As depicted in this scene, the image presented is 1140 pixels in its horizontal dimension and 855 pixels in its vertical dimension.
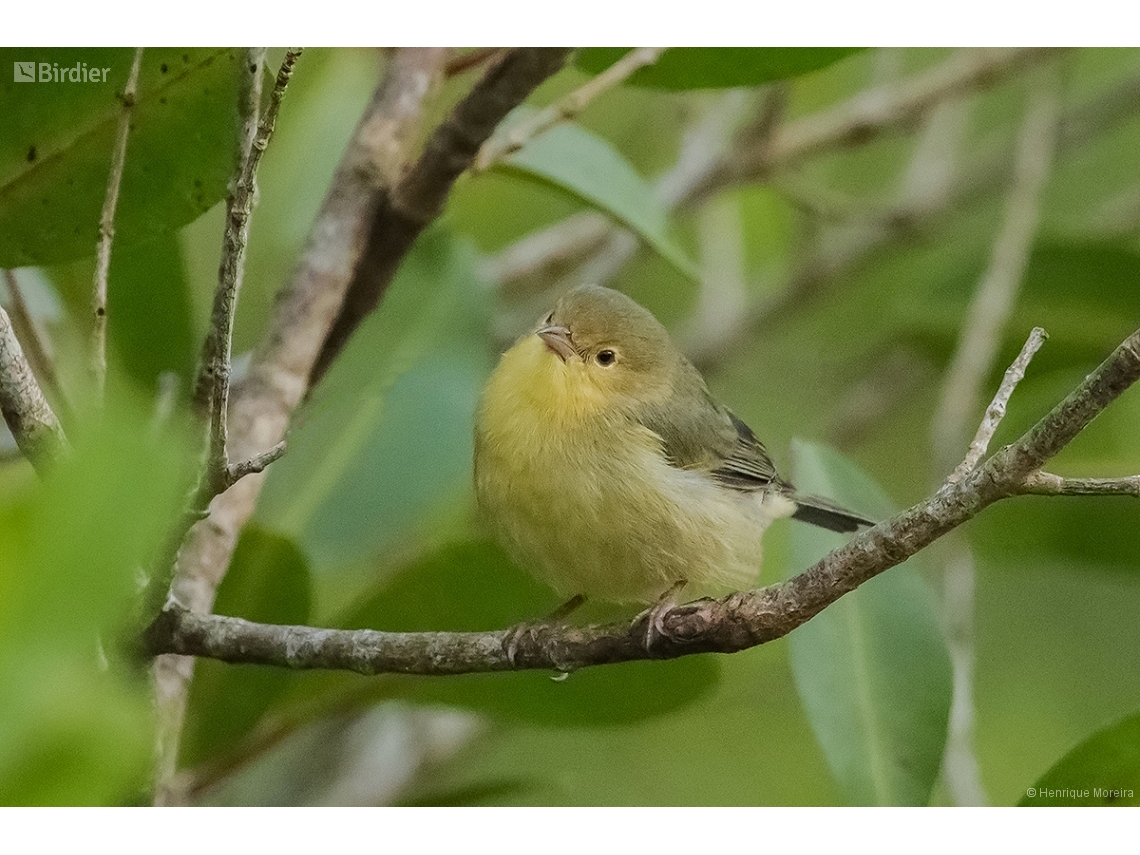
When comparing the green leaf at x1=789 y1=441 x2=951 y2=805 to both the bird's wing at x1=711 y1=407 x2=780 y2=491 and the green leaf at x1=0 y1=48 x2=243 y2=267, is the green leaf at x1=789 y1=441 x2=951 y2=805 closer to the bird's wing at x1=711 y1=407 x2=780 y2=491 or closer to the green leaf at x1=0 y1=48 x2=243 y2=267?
the bird's wing at x1=711 y1=407 x2=780 y2=491

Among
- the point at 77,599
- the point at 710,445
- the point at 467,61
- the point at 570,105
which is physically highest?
the point at 467,61

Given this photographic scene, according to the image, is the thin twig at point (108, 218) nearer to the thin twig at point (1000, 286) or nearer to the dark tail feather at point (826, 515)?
the dark tail feather at point (826, 515)

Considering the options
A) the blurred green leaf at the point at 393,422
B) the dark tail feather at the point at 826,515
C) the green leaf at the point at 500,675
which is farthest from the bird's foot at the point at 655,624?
the blurred green leaf at the point at 393,422

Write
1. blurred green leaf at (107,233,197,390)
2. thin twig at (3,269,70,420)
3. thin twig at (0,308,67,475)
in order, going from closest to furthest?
thin twig at (0,308,67,475), thin twig at (3,269,70,420), blurred green leaf at (107,233,197,390)

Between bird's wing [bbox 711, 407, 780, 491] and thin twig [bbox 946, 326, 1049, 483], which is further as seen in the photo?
bird's wing [bbox 711, 407, 780, 491]

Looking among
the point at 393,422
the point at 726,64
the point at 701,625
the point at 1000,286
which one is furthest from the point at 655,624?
the point at 1000,286

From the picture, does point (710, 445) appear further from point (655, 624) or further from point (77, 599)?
point (77, 599)

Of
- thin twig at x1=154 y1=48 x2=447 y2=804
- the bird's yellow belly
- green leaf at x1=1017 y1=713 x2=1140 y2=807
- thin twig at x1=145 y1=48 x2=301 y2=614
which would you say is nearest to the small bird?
the bird's yellow belly
